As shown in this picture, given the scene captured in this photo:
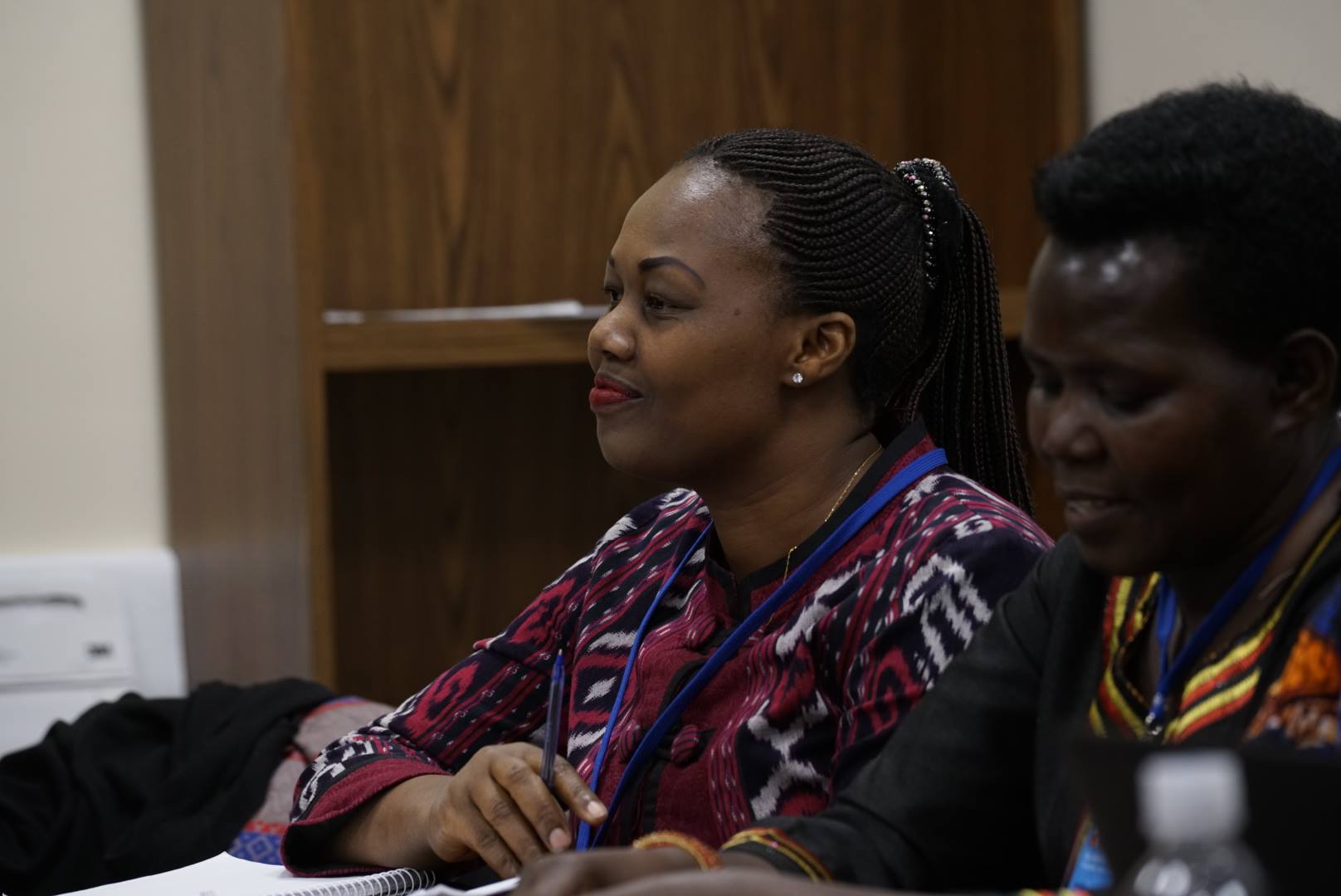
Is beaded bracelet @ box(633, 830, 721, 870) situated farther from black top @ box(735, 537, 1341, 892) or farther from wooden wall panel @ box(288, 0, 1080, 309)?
wooden wall panel @ box(288, 0, 1080, 309)

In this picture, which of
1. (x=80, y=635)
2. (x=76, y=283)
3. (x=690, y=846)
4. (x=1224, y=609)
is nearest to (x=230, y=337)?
(x=76, y=283)

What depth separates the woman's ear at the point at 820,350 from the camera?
1.57 m

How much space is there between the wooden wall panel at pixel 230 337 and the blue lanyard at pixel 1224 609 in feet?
5.41

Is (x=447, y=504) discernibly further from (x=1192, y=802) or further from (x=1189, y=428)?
(x=1192, y=802)

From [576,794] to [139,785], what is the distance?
3.82ft

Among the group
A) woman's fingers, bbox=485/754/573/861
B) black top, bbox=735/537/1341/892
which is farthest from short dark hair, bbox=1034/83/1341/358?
woman's fingers, bbox=485/754/573/861

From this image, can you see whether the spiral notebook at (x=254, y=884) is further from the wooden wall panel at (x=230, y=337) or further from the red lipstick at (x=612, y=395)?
the wooden wall panel at (x=230, y=337)

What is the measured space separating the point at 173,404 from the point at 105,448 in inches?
6.3

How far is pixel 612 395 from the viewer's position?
1587 mm

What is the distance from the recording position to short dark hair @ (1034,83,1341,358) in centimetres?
98

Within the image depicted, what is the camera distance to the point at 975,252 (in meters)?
1.67

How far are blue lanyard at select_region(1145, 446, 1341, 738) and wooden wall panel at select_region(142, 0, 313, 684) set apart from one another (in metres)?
1.65

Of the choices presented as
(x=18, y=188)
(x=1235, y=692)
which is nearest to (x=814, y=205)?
(x=1235, y=692)

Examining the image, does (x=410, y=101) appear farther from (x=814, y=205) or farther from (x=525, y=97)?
(x=814, y=205)
